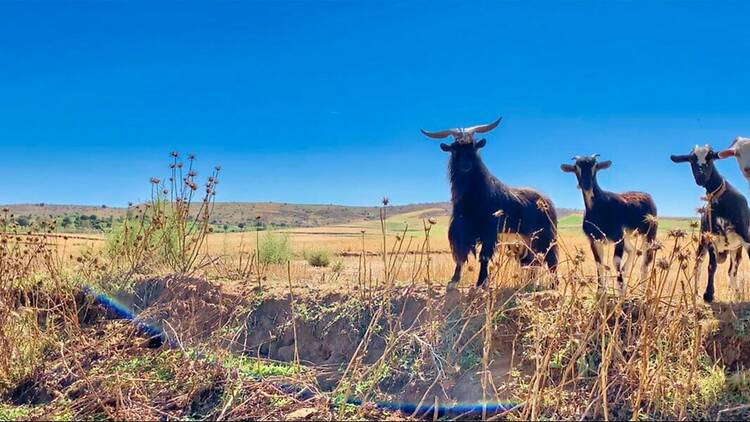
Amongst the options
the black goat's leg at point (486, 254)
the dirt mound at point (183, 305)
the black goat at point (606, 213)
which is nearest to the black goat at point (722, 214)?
the black goat at point (606, 213)

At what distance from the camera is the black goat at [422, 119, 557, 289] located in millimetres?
8648

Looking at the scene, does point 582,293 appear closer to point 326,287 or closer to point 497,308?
point 497,308

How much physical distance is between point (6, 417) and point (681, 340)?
6.49 m

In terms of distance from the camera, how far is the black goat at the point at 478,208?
8.65 meters

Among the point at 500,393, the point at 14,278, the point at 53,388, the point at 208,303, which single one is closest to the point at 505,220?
the point at 500,393

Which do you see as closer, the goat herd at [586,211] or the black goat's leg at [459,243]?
the goat herd at [586,211]

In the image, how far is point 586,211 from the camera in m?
10.0

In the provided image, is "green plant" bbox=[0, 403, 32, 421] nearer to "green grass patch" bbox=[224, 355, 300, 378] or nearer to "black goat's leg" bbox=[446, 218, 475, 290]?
"green grass patch" bbox=[224, 355, 300, 378]

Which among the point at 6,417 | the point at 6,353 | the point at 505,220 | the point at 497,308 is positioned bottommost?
the point at 6,417

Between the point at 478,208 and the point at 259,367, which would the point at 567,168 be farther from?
the point at 259,367

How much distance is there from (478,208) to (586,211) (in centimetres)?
221

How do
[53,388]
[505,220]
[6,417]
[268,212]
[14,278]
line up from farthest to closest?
[268,212] < [505,220] < [14,278] < [53,388] < [6,417]

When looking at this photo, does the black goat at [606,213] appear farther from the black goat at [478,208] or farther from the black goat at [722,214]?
the black goat at [722,214]

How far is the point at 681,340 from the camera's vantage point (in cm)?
601
